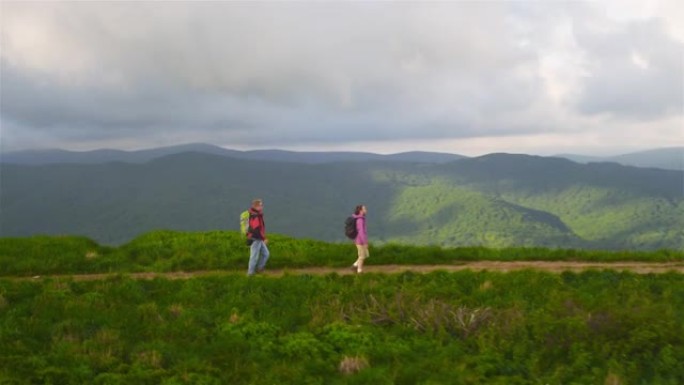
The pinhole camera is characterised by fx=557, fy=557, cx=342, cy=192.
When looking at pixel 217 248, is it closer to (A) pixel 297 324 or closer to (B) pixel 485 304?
(A) pixel 297 324

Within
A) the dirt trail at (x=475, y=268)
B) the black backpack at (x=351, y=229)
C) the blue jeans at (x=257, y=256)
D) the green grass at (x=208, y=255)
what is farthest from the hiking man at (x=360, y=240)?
the blue jeans at (x=257, y=256)

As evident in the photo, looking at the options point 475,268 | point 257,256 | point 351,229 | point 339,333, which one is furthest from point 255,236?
point 475,268

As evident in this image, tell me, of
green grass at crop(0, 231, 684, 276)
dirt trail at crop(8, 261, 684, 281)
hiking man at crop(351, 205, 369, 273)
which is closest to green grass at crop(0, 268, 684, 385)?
dirt trail at crop(8, 261, 684, 281)

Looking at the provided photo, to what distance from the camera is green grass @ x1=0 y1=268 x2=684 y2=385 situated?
10414 mm

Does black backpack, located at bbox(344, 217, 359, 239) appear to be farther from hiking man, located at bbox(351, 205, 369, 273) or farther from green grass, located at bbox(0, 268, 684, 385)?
green grass, located at bbox(0, 268, 684, 385)

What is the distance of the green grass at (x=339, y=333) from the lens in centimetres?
1041

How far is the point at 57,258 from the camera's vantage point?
790 inches

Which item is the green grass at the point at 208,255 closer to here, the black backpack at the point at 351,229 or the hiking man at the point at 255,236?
the black backpack at the point at 351,229

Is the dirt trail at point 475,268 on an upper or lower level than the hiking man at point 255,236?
lower

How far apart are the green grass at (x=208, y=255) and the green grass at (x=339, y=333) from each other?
11.6 feet

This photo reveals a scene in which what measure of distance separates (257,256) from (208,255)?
Answer: 11.3ft

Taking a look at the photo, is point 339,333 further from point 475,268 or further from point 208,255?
point 208,255

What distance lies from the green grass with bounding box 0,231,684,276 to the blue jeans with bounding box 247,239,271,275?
0.99 meters

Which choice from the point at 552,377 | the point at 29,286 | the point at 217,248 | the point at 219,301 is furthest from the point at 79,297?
the point at 552,377
